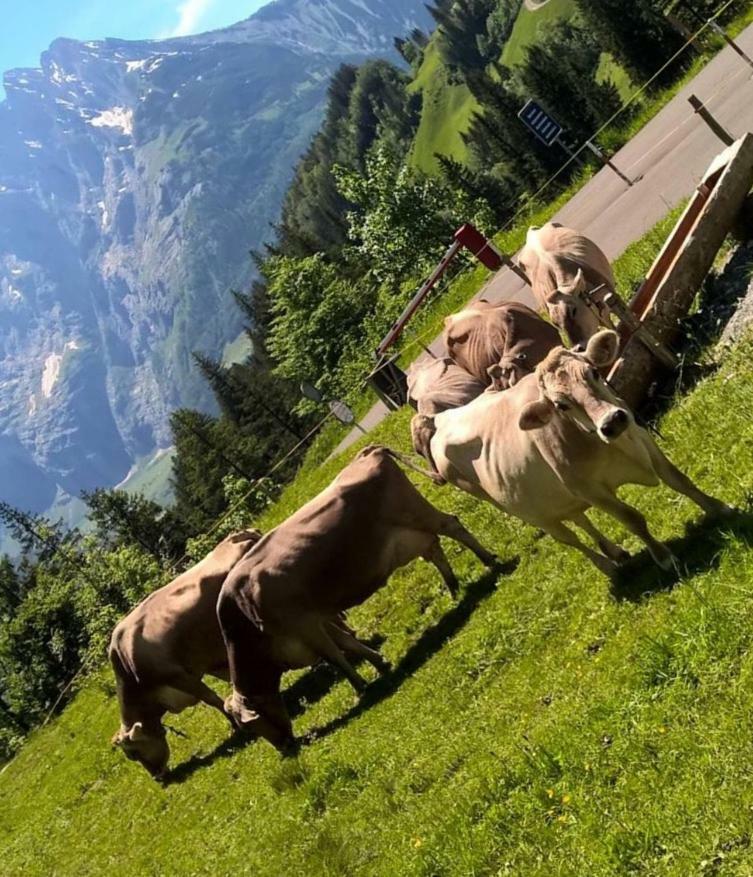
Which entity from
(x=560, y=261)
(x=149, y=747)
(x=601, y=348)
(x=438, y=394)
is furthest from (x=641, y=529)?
(x=149, y=747)

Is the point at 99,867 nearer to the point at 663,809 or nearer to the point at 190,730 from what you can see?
the point at 190,730

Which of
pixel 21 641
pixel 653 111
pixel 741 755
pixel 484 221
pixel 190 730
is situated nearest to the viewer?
pixel 741 755

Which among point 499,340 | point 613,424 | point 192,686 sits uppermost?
point 499,340

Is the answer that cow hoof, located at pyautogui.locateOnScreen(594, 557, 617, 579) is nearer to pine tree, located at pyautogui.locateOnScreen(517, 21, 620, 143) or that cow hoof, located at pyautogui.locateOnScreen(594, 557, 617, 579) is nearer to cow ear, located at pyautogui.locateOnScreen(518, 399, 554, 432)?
cow ear, located at pyautogui.locateOnScreen(518, 399, 554, 432)

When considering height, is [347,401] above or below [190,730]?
above

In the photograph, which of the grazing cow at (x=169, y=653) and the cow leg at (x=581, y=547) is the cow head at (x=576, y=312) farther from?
the grazing cow at (x=169, y=653)

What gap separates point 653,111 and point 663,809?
2983cm


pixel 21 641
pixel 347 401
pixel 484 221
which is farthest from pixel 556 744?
pixel 484 221

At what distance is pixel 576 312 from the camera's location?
534 inches

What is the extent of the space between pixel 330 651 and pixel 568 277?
22.8 feet

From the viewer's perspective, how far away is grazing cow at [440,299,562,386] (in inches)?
559

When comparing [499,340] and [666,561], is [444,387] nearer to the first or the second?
[499,340]

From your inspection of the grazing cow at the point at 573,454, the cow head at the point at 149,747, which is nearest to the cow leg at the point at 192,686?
the cow head at the point at 149,747

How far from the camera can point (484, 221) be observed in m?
60.3
